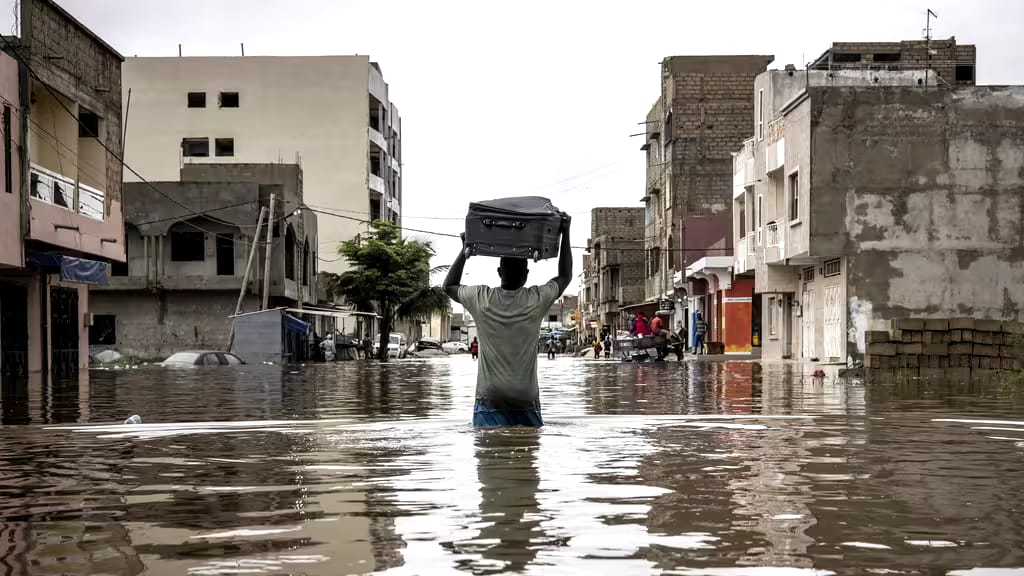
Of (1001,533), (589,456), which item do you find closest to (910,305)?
(589,456)

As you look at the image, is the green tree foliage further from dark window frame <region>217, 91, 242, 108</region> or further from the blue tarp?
dark window frame <region>217, 91, 242, 108</region>

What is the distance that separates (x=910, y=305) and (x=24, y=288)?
23177 millimetres

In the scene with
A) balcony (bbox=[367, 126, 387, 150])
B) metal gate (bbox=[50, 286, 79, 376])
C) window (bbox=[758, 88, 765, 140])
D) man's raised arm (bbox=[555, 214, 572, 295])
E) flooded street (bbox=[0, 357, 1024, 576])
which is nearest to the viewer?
flooded street (bbox=[0, 357, 1024, 576])

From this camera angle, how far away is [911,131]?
3472cm

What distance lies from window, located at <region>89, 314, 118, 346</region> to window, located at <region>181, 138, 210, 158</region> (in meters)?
27.0

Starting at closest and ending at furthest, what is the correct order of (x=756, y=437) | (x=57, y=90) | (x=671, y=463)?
(x=671, y=463), (x=756, y=437), (x=57, y=90)

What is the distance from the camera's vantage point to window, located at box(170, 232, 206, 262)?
2089 inches

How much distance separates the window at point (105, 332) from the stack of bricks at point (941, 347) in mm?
35223

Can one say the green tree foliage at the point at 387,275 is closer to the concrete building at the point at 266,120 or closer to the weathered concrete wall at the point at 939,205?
the concrete building at the point at 266,120

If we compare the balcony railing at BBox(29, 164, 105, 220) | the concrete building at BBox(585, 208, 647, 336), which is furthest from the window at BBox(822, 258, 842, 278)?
the concrete building at BBox(585, 208, 647, 336)

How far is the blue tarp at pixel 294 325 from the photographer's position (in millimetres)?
50406

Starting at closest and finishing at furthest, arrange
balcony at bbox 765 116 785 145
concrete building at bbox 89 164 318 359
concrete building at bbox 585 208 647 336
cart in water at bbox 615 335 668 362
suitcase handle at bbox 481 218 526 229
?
suitcase handle at bbox 481 218 526 229 → balcony at bbox 765 116 785 145 → cart in water at bbox 615 335 668 362 → concrete building at bbox 89 164 318 359 → concrete building at bbox 585 208 647 336

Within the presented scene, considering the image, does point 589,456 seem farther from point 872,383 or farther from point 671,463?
point 872,383

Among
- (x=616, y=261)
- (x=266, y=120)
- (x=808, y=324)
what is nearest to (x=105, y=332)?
(x=808, y=324)
